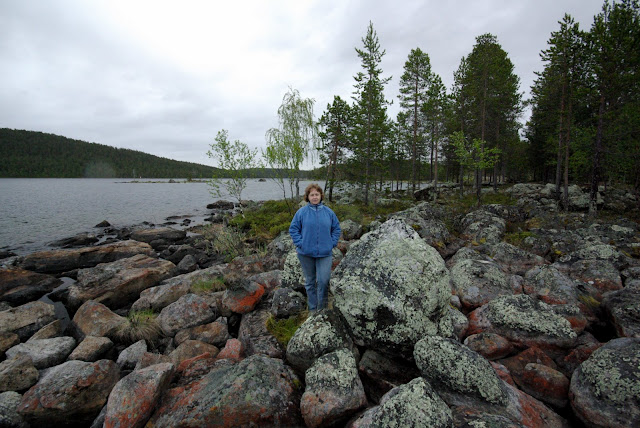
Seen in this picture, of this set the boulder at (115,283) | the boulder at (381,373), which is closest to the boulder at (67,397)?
the boulder at (381,373)

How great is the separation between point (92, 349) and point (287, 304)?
507cm

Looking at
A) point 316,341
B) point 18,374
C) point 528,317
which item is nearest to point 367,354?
point 316,341

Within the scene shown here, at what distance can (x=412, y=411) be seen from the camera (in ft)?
8.89

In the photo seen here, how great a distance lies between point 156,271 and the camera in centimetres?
1148

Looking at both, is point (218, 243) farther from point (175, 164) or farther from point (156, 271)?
point (175, 164)

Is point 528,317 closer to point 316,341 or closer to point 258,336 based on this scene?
point 316,341

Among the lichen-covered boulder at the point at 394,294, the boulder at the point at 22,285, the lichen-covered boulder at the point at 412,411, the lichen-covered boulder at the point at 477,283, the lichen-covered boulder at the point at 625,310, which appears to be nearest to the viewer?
the lichen-covered boulder at the point at 412,411

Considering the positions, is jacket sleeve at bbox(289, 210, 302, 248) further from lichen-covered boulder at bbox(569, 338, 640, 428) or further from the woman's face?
lichen-covered boulder at bbox(569, 338, 640, 428)

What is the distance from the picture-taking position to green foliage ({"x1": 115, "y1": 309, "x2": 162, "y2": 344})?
6980 mm

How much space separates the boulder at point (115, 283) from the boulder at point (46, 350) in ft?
9.98

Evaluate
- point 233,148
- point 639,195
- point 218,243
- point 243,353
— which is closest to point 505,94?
point 639,195

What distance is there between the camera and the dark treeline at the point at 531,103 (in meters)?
18.0

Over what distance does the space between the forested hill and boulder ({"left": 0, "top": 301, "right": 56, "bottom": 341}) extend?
126671mm

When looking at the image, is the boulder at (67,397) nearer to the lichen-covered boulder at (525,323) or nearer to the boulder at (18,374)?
the boulder at (18,374)
